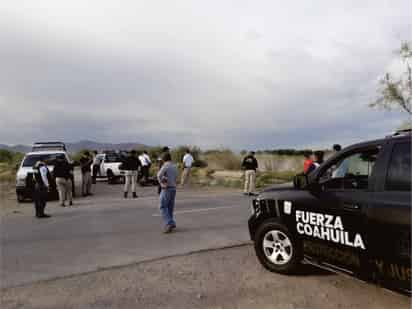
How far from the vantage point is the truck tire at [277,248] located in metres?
4.42

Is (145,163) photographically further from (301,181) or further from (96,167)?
(301,181)

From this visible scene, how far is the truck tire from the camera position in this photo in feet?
14.5

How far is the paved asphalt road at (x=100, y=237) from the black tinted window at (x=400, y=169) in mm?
3455

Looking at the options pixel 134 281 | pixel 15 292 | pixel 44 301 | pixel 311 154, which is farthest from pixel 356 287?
pixel 311 154

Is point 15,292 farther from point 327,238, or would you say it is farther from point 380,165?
point 380,165

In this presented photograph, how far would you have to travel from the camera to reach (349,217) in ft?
12.2

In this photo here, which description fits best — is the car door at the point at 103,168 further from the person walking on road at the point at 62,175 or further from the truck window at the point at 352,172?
the truck window at the point at 352,172

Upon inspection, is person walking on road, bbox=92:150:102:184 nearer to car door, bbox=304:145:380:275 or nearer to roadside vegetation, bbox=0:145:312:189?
roadside vegetation, bbox=0:145:312:189

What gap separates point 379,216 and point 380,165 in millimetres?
539

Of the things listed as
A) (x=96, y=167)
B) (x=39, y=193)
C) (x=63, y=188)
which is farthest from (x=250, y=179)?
(x=96, y=167)

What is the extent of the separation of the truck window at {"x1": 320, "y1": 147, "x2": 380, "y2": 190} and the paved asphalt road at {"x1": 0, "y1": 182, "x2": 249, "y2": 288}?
2651mm

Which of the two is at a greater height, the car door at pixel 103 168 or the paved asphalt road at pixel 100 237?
the car door at pixel 103 168

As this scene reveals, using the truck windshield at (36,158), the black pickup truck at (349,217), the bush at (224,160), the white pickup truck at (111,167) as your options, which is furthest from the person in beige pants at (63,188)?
the bush at (224,160)

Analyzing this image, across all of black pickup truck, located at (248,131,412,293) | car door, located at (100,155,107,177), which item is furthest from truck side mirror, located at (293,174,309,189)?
car door, located at (100,155,107,177)
